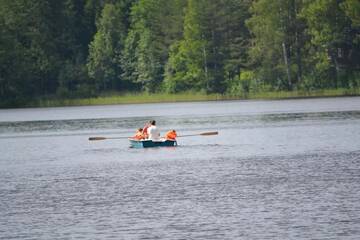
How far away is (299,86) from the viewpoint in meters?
144

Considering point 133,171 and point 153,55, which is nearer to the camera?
point 133,171

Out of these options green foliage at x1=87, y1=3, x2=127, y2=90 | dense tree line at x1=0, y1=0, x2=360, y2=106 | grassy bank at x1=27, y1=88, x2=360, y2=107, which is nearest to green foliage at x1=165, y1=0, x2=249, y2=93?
dense tree line at x1=0, y1=0, x2=360, y2=106

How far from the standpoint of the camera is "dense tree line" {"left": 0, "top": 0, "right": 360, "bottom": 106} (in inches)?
5591

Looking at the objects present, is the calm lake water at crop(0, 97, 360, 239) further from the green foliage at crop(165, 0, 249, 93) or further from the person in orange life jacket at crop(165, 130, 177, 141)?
the green foliage at crop(165, 0, 249, 93)

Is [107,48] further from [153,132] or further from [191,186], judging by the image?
[191,186]

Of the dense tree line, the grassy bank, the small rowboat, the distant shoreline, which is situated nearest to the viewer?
the small rowboat

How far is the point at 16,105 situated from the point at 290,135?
83681mm

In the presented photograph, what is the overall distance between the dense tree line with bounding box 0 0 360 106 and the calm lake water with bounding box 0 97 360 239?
5161cm

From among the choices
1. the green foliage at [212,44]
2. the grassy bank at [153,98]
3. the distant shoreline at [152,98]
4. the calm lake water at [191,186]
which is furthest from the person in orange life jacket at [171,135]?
the green foliage at [212,44]

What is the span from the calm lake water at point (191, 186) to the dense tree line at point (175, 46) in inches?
2032

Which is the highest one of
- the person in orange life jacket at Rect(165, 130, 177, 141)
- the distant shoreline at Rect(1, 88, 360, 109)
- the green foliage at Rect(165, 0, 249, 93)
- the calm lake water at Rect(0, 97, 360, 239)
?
the green foliage at Rect(165, 0, 249, 93)

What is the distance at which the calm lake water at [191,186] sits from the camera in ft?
125

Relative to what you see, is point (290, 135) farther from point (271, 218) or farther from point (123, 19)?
point (123, 19)

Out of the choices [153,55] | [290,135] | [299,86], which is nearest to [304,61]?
[299,86]
